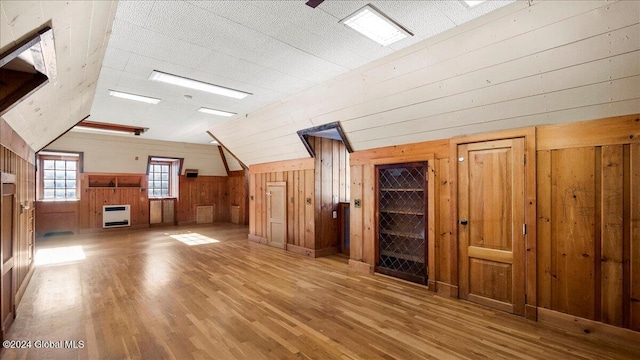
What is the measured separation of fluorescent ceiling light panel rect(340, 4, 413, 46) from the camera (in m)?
2.48

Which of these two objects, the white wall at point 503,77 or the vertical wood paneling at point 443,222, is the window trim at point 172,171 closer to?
the white wall at point 503,77

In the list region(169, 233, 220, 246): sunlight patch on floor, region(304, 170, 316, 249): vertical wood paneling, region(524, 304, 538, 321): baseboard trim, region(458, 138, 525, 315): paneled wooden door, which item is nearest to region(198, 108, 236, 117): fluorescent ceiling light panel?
region(304, 170, 316, 249): vertical wood paneling

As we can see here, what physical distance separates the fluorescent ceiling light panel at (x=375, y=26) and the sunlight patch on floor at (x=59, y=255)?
6472 millimetres

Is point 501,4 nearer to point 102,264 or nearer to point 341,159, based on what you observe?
point 341,159

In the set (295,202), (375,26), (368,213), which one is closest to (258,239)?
(295,202)

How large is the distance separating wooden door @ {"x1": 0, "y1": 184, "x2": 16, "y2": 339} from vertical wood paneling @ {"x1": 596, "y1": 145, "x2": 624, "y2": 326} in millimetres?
5325

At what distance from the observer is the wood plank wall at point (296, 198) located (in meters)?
5.76

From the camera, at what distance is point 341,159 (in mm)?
6191

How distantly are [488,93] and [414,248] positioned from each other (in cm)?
231

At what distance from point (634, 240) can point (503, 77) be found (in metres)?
1.78

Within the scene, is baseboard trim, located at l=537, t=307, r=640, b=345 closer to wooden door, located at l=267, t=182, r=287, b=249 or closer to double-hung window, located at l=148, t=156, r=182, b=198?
wooden door, located at l=267, t=182, r=287, b=249

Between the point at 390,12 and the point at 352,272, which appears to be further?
the point at 352,272

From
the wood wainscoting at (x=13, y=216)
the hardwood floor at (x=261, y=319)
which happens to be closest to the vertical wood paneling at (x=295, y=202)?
the hardwood floor at (x=261, y=319)

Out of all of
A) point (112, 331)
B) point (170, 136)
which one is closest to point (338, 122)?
point (112, 331)
